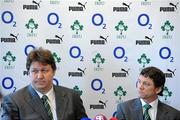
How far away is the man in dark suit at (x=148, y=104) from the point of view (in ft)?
8.90

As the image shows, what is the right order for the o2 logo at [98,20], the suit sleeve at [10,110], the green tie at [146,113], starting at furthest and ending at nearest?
→ the o2 logo at [98,20], the green tie at [146,113], the suit sleeve at [10,110]

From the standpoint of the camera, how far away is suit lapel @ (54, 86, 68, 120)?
233 cm

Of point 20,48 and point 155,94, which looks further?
point 20,48

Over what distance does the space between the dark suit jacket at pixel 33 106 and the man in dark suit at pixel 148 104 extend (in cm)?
43

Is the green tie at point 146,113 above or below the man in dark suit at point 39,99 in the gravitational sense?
below

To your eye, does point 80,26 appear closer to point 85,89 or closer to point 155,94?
point 85,89

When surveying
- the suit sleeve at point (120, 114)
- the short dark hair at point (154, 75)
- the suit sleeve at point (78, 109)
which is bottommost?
the suit sleeve at point (120, 114)

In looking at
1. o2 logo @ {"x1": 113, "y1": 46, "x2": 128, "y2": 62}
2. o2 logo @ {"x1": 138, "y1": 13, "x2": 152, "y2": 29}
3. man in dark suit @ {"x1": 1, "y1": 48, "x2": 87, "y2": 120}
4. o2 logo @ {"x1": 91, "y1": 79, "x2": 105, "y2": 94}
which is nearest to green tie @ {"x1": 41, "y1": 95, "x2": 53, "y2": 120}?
man in dark suit @ {"x1": 1, "y1": 48, "x2": 87, "y2": 120}

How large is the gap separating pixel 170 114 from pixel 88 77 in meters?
0.84

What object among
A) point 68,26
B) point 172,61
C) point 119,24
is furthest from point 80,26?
point 172,61

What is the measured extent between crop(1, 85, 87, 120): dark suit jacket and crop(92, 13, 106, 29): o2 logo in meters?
0.92

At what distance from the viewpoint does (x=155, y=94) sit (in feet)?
9.15

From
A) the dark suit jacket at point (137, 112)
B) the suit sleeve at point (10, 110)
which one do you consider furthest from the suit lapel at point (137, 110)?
the suit sleeve at point (10, 110)

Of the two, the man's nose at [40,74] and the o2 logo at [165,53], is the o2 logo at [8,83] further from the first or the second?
the o2 logo at [165,53]
